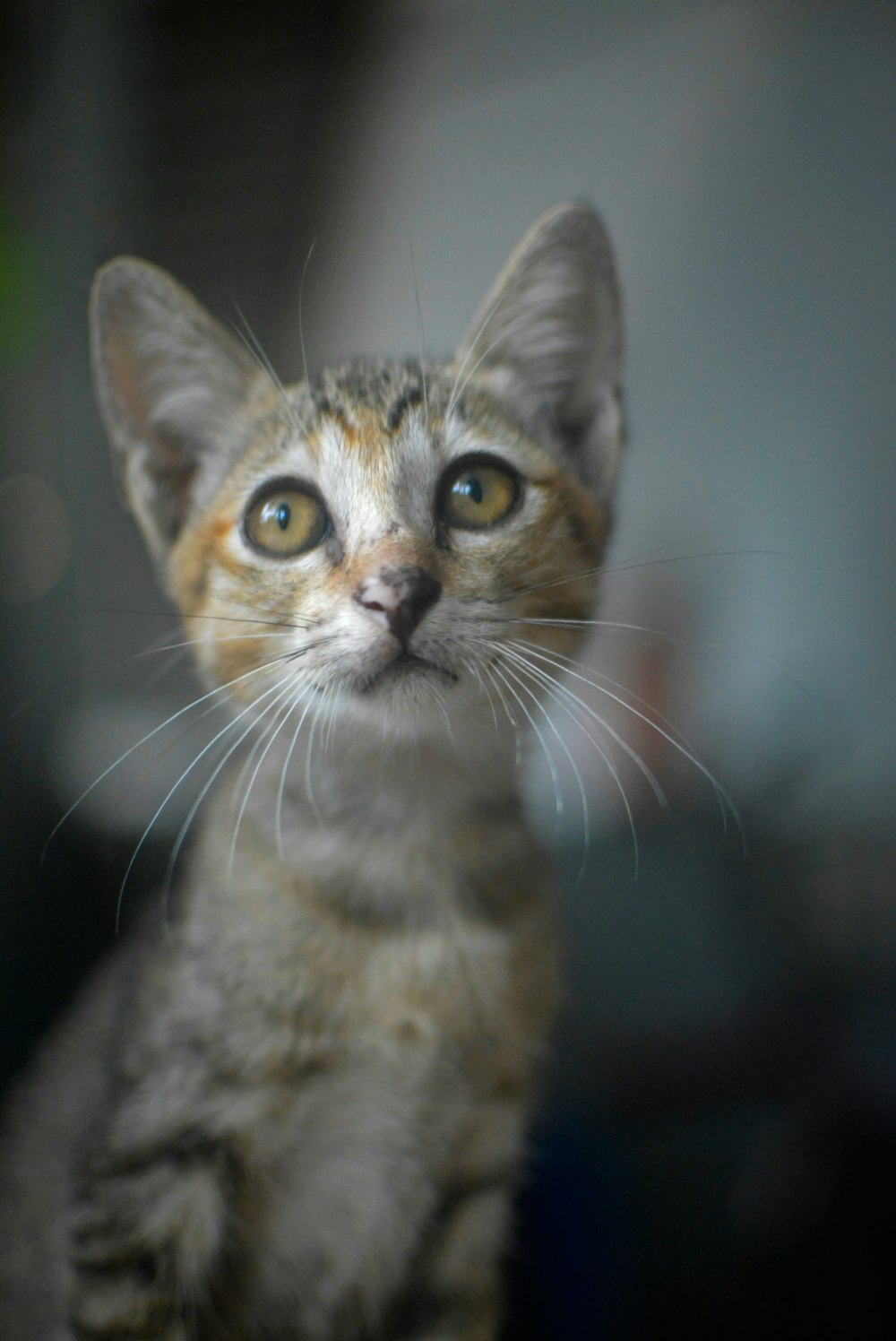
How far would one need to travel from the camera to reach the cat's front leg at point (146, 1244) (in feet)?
1.69

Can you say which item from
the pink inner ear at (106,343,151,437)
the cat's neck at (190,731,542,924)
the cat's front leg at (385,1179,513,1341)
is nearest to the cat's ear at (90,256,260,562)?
the pink inner ear at (106,343,151,437)

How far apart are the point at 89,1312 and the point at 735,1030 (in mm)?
538

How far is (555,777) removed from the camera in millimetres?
683

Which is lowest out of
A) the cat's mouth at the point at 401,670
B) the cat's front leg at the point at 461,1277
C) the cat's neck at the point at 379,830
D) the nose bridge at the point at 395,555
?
the cat's front leg at the point at 461,1277

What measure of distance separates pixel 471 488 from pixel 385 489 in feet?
0.23

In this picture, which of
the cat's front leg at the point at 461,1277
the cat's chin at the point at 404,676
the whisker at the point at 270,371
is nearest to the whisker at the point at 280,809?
the cat's chin at the point at 404,676

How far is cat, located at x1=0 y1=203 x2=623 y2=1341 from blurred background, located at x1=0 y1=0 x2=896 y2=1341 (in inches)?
1.7

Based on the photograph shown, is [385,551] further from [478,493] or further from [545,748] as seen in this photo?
[545,748]

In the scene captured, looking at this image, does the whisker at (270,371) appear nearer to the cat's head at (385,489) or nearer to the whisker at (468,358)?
the cat's head at (385,489)

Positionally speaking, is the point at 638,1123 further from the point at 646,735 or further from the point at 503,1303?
the point at 646,735

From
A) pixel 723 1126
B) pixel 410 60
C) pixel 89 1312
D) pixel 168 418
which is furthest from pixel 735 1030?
pixel 410 60

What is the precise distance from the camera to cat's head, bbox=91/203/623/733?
512 millimetres

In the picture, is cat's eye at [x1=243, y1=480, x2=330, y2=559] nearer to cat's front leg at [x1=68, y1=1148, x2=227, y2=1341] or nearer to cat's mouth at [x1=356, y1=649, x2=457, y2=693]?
cat's mouth at [x1=356, y1=649, x2=457, y2=693]

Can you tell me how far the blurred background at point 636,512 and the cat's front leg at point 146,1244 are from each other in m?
0.14
